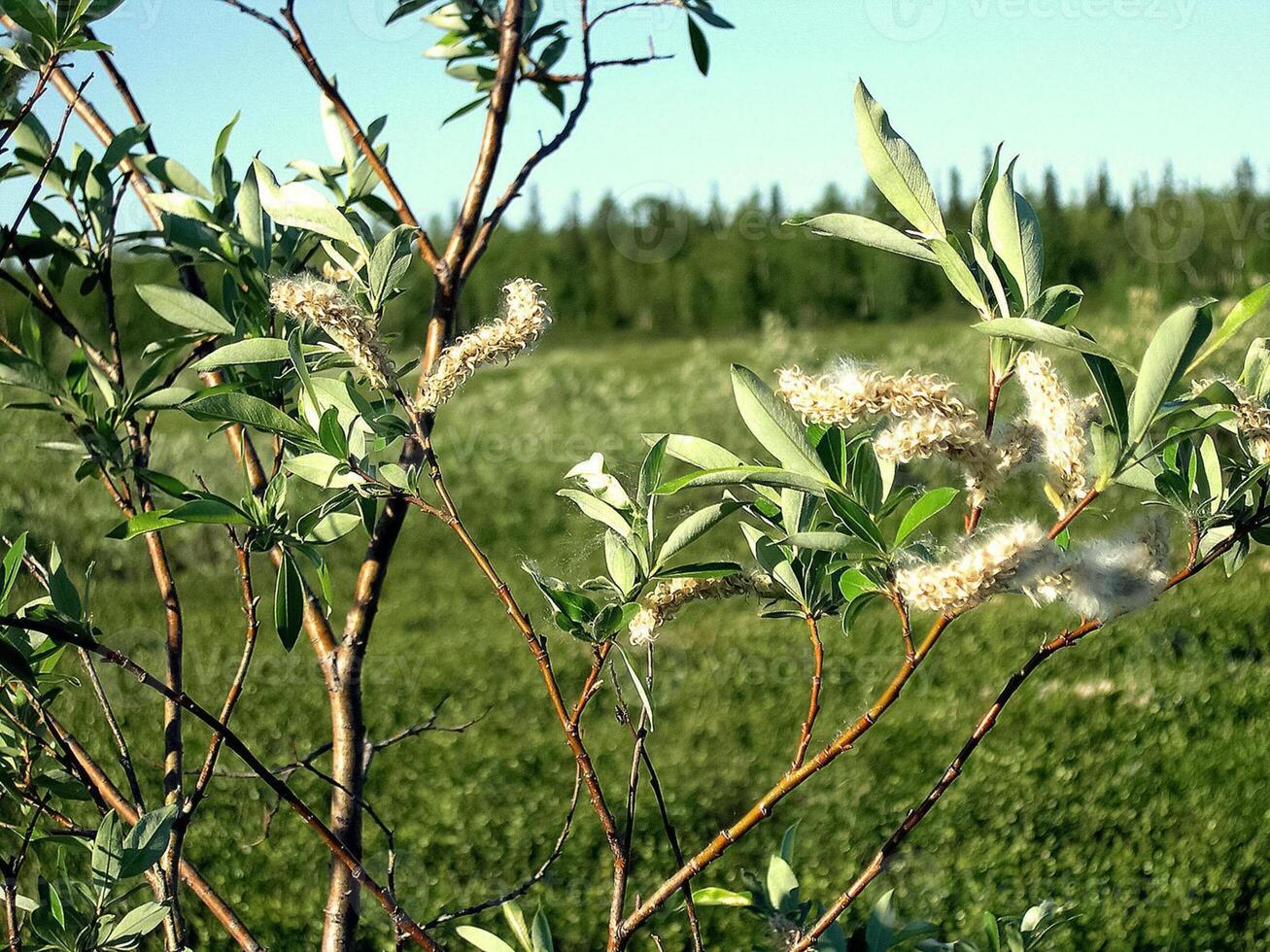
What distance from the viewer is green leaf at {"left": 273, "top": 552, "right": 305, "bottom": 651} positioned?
897 millimetres

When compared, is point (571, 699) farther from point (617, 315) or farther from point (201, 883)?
point (617, 315)

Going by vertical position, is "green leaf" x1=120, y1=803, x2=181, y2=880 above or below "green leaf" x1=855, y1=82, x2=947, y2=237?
below

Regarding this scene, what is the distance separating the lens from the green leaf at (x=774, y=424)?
2.08ft

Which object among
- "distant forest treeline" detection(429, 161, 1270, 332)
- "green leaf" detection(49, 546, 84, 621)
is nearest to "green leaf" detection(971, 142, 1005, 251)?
"green leaf" detection(49, 546, 84, 621)

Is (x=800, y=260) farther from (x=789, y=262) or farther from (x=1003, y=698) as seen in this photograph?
(x=1003, y=698)

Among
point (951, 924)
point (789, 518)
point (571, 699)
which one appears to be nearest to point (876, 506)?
point (789, 518)

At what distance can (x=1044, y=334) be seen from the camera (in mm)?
554

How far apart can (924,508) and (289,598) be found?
506 millimetres

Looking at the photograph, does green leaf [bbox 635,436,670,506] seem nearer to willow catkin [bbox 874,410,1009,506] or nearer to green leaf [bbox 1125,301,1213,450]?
willow catkin [bbox 874,410,1009,506]

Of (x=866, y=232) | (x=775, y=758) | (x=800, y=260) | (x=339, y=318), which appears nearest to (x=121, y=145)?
(x=339, y=318)

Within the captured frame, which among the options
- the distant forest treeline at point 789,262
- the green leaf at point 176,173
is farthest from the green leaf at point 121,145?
the distant forest treeline at point 789,262

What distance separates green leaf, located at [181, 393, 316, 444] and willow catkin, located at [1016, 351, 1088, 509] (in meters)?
0.47

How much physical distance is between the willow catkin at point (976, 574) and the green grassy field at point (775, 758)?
3.09ft

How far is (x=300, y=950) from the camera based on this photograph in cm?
249
